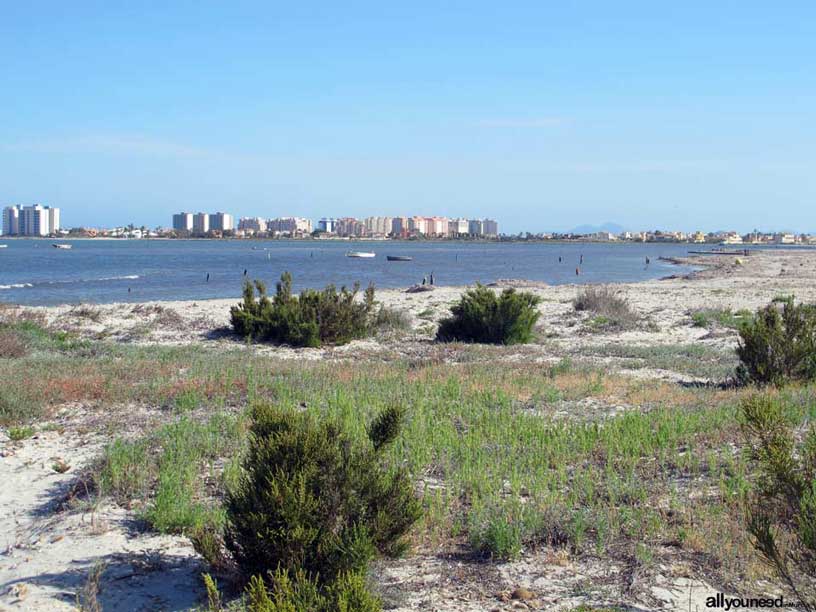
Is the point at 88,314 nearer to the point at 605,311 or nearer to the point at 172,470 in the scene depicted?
the point at 605,311

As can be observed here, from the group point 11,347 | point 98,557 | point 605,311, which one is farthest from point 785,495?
point 605,311

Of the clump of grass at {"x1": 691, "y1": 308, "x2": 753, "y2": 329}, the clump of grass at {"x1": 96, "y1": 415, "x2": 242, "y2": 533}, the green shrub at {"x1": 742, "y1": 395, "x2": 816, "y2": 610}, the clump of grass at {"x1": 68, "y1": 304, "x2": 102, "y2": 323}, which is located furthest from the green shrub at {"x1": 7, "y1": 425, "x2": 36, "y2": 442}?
the clump of grass at {"x1": 691, "y1": 308, "x2": 753, "y2": 329}

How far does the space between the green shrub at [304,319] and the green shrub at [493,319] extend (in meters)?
2.25

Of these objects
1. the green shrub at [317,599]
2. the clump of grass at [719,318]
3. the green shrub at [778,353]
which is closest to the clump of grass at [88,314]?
the clump of grass at [719,318]

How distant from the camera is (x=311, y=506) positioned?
4.79 metres

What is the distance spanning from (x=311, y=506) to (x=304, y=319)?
47.3 ft

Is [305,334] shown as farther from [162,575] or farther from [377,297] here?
[377,297]

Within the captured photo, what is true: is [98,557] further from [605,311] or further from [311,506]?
[605,311]

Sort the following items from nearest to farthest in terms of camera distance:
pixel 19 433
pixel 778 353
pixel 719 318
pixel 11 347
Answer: pixel 19 433, pixel 778 353, pixel 11 347, pixel 719 318

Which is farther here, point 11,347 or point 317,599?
point 11,347

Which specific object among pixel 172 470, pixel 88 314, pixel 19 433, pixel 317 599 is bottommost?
pixel 88 314

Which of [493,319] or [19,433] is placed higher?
[493,319]

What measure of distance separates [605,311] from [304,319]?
381 inches

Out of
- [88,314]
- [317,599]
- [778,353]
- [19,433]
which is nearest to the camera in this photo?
[317,599]
